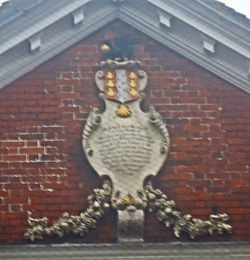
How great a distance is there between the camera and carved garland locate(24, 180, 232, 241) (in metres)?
9.55

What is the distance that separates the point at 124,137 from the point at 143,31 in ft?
5.21

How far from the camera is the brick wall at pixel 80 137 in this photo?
970 centimetres

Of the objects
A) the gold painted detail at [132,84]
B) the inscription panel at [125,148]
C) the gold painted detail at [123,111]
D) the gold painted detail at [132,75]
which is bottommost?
the inscription panel at [125,148]

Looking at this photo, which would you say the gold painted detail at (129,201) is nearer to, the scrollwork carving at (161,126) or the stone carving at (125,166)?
the stone carving at (125,166)

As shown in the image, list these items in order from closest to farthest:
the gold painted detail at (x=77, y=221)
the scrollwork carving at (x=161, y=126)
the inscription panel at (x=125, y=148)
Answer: the gold painted detail at (x=77, y=221), the inscription panel at (x=125, y=148), the scrollwork carving at (x=161, y=126)

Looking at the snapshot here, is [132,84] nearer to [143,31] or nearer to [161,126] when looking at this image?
[161,126]

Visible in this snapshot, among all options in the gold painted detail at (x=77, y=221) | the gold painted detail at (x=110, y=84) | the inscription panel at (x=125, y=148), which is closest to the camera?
the gold painted detail at (x=77, y=221)

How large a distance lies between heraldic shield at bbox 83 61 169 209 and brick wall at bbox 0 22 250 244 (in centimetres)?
13

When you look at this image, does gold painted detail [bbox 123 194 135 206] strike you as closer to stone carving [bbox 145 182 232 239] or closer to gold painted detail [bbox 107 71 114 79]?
stone carving [bbox 145 182 232 239]

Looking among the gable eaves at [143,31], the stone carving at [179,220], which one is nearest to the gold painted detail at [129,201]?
the stone carving at [179,220]

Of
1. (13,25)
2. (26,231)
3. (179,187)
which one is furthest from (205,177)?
(13,25)

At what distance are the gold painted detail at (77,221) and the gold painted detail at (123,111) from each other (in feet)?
3.10

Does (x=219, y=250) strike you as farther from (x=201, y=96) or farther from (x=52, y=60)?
(x=52, y=60)

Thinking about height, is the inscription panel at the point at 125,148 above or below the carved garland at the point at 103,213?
above
